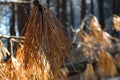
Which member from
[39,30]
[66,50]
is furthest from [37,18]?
[66,50]

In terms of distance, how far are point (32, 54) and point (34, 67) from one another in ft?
0.21

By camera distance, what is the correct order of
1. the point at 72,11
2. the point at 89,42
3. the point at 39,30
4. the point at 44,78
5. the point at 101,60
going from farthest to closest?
the point at 72,11
the point at 89,42
the point at 101,60
the point at 44,78
the point at 39,30

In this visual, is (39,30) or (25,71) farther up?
A: (39,30)

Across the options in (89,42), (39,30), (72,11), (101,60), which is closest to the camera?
(39,30)

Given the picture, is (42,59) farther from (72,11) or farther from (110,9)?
(110,9)

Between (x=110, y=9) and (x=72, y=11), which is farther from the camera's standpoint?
(x=110, y=9)

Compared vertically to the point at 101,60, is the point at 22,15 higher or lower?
higher

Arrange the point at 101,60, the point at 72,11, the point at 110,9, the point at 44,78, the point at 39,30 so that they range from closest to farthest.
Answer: the point at 39,30 < the point at 44,78 < the point at 101,60 < the point at 72,11 < the point at 110,9

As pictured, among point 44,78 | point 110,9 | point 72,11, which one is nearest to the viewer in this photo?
point 44,78

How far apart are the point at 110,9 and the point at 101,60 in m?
4.80

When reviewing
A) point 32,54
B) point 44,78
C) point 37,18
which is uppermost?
point 37,18

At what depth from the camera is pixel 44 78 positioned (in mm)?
1175

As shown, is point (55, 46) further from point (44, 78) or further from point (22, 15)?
point (22, 15)

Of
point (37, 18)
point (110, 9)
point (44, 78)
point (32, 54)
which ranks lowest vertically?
point (110, 9)
